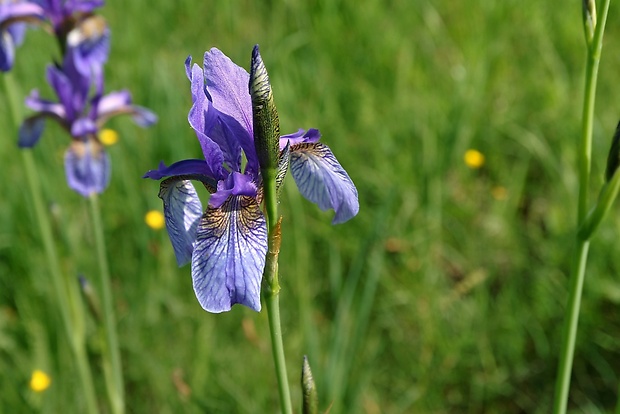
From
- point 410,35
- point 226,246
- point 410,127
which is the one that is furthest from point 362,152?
point 226,246

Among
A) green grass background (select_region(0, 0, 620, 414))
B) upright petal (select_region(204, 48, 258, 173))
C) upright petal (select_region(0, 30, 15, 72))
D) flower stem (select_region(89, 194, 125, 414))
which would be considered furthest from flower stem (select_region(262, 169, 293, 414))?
upright petal (select_region(0, 30, 15, 72))

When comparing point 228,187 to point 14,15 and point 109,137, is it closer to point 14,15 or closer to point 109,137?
point 14,15

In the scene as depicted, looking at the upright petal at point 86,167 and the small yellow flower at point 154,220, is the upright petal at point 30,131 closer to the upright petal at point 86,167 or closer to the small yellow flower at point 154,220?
the upright petal at point 86,167

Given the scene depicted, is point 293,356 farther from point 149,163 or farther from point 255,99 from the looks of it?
point 255,99

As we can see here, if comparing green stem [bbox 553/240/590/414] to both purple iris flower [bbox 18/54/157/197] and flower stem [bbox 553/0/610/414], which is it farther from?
purple iris flower [bbox 18/54/157/197]

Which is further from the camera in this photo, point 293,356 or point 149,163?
point 149,163

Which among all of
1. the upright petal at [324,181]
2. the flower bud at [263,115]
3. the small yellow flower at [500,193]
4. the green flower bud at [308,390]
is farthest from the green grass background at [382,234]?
the flower bud at [263,115]
